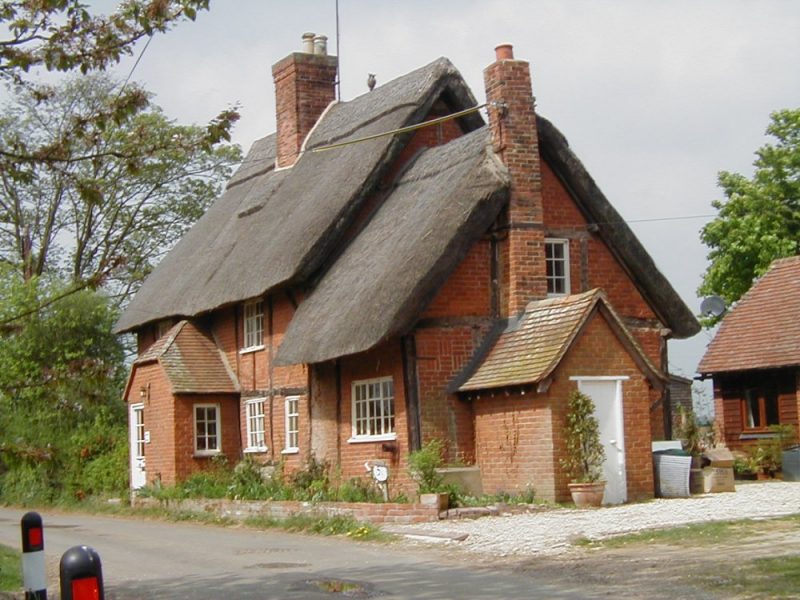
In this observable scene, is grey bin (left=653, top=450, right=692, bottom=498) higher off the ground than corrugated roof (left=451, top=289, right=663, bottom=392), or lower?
lower

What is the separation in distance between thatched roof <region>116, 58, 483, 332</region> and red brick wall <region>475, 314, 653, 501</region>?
18.5 ft

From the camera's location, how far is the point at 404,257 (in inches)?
803

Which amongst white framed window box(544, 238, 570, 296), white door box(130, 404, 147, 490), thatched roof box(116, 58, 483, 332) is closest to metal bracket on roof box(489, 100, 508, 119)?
white framed window box(544, 238, 570, 296)

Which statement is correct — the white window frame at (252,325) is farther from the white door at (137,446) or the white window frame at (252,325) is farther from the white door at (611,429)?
the white door at (611,429)

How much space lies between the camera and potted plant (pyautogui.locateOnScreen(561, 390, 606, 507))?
60.3 feet

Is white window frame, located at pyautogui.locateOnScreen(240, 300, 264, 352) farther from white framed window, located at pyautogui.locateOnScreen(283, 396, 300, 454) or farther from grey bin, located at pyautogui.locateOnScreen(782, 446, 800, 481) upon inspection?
grey bin, located at pyautogui.locateOnScreen(782, 446, 800, 481)

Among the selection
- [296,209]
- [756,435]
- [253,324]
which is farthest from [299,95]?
[756,435]

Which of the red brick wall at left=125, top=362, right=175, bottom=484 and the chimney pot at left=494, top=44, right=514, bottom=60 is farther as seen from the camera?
the red brick wall at left=125, top=362, right=175, bottom=484

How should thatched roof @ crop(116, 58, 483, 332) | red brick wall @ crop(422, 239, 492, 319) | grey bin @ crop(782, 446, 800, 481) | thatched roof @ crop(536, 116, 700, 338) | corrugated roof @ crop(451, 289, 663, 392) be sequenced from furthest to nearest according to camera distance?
grey bin @ crop(782, 446, 800, 481), thatched roof @ crop(116, 58, 483, 332), thatched roof @ crop(536, 116, 700, 338), red brick wall @ crop(422, 239, 492, 319), corrugated roof @ crop(451, 289, 663, 392)

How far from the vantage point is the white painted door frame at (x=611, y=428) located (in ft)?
62.6

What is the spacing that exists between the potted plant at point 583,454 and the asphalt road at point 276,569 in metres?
3.84

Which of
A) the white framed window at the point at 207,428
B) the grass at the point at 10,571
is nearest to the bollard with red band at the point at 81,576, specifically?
the grass at the point at 10,571

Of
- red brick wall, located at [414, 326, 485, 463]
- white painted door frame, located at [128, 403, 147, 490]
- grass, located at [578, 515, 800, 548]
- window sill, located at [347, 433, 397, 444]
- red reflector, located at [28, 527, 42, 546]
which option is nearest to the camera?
red reflector, located at [28, 527, 42, 546]

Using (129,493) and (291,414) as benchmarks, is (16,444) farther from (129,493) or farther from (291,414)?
(129,493)
